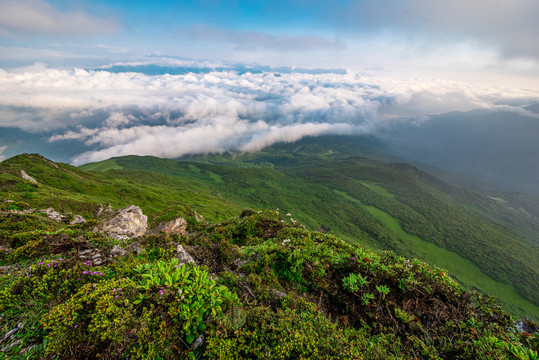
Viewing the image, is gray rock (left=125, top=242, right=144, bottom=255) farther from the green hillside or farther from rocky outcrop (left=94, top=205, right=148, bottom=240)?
rocky outcrop (left=94, top=205, right=148, bottom=240)

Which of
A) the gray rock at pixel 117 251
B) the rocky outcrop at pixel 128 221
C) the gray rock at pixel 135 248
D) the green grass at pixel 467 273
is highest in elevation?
the gray rock at pixel 117 251

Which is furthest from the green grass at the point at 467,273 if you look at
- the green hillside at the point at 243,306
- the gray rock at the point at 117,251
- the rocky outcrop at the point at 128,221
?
the gray rock at the point at 117,251

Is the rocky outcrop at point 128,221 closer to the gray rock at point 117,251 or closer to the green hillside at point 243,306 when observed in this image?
the green hillside at point 243,306

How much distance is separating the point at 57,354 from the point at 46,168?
107 m

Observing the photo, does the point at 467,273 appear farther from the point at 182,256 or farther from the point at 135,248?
the point at 135,248

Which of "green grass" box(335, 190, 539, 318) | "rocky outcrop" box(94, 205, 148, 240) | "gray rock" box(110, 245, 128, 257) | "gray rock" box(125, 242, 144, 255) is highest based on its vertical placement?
"gray rock" box(110, 245, 128, 257)

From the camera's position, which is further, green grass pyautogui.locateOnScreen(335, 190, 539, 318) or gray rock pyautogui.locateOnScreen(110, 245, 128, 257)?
green grass pyautogui.locateOnScreen(335, 190, 539, 318)

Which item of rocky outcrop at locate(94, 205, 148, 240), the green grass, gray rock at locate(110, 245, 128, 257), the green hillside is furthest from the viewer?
the green grass

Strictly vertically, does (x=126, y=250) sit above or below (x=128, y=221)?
above

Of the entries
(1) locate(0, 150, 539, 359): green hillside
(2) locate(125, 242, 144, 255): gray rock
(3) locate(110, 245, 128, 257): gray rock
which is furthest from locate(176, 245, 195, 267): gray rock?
(3) locate(110, 245, 128, 257): gray rock

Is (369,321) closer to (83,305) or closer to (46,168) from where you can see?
(83,305)

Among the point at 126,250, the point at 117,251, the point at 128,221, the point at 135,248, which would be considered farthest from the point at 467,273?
the point at 117,251

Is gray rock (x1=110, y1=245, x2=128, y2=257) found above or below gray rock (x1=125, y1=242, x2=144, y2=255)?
above

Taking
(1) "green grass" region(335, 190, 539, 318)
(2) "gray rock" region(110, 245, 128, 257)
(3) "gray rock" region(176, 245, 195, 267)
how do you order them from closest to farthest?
(2) "gray rock" region(110, 245, 128, 257)
(3) "gray rock" region(176, 245, 195, 267)
(1) "green grass" region(335, 190, 539, 318)
